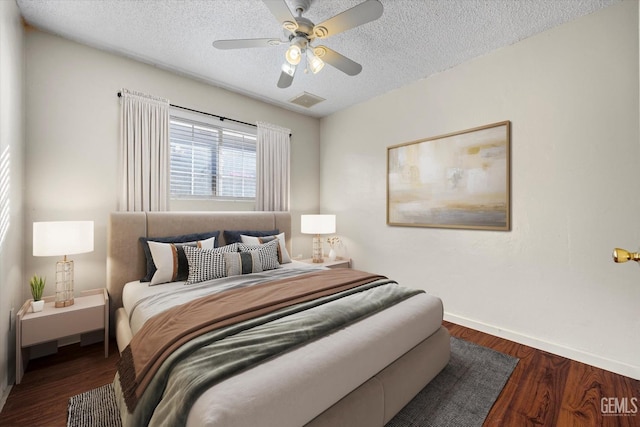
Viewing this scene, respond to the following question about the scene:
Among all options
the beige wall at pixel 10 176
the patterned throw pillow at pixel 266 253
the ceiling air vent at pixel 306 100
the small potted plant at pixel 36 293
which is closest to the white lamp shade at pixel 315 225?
the patterned throw pillow at pixel 266 253

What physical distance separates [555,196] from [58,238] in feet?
13.1

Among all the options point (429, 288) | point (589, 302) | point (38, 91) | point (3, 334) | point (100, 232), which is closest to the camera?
point (3, 334)

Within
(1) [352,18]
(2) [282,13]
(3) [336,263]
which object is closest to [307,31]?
(2) [282,13]

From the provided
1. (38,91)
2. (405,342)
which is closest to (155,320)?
(405,342)

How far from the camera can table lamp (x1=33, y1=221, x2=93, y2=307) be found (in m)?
2.02

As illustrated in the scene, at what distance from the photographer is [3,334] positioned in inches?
73.3

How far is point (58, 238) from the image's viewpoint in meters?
2.04

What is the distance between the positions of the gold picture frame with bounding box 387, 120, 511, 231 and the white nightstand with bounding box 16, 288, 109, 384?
10.2 ft

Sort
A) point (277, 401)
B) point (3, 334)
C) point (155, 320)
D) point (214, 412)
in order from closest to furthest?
point (214, 412)
point (277, 401)
point (155, 320)
point (3, 334)

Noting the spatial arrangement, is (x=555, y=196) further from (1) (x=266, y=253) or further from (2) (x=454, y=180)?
(1) (x=266, y=253)

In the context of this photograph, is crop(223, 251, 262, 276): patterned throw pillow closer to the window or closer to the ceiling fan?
the window

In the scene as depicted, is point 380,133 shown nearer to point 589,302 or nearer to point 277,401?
point 589,302

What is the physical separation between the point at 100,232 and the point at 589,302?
4331mm

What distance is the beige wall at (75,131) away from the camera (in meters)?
2.36
